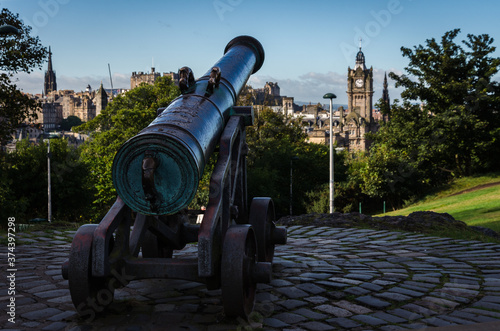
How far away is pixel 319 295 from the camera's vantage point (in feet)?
18.7

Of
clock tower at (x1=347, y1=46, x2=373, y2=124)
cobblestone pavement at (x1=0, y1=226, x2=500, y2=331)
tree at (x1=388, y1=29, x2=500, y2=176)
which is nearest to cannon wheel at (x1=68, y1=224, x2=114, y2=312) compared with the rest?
cobblestone pavement at (x1=0, y1=226, x2=500, y2=331)

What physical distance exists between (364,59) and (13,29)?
598ft

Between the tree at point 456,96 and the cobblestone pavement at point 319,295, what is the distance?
25.3 m

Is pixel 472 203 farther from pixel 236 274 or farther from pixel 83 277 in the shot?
pixel 83 277

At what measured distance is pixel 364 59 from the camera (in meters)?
186

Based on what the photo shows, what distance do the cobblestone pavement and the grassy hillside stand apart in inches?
260

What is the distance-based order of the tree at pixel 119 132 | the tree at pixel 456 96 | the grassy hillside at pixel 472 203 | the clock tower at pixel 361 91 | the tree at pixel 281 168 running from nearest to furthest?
1. the grassy hillside at pixel 472 203
2. the tree at pixel 456 96
3. the tree at pixel 281 168
4. the tree at pixel 119 132
5. the clock tower at pixel 361 91

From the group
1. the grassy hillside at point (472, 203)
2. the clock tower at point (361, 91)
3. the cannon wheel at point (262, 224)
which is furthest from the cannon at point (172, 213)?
the clock tower at point (361, 91)

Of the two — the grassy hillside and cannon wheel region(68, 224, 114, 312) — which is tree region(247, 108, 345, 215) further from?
cannon wheel region(68, 224, 114, 312)

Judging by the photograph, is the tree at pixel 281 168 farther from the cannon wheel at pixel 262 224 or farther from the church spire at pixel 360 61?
the church spire at pixel 360 61

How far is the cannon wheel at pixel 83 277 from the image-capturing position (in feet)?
15.8

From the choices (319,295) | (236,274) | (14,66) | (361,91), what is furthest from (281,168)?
(361,91)

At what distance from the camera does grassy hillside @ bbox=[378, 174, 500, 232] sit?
16375 mm

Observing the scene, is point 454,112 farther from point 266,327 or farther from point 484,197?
point 266,327
